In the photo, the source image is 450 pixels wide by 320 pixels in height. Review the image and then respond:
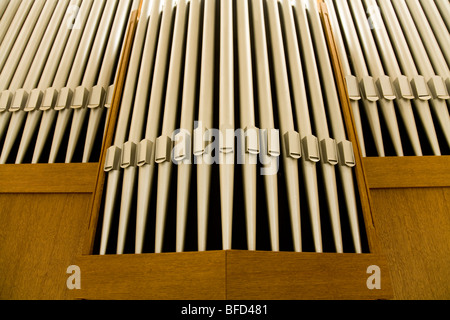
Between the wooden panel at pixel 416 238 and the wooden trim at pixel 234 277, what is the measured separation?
391 millimetres

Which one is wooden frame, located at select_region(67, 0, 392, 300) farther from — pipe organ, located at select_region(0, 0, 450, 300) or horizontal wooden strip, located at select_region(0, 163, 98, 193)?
horizontal wooden strip, located at select_region(0, 163, 98, 193)

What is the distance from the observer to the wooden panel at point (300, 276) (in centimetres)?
122

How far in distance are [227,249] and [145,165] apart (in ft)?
1.89

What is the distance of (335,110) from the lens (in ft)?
5.93

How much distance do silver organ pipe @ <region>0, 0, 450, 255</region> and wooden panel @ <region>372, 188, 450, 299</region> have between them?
27 centimetres

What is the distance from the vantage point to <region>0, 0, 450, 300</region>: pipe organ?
5.02 feet

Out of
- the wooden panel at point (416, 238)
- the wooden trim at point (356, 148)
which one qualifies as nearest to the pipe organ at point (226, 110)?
the wooden trim at point (356, 148)

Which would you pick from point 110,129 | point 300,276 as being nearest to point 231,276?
point 300,276

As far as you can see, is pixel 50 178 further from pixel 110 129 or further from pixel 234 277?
pixel 234 277

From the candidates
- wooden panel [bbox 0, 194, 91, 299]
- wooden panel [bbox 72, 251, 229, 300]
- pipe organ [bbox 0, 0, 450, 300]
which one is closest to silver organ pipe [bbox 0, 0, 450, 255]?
pipe organ [bbox 0, 0, 450, 300]

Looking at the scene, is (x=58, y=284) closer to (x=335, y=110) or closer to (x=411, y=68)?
(x=335, y=110)

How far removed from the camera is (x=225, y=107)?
1.73 meters

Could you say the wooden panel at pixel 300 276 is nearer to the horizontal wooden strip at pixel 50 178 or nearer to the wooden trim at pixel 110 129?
the wooden trim at pixel 110 129
